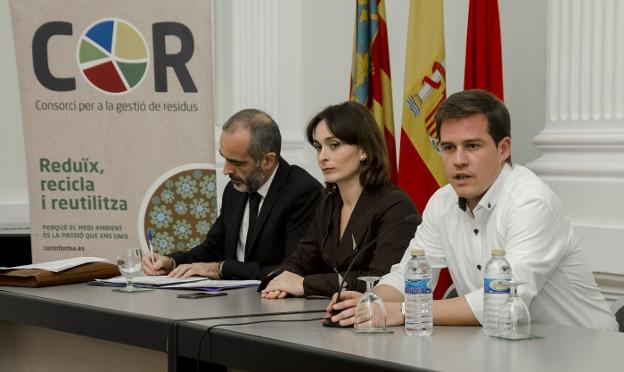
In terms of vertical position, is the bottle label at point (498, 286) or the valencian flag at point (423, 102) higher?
the valencian flag at point (423, 102)

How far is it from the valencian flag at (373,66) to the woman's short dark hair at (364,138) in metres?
1.02

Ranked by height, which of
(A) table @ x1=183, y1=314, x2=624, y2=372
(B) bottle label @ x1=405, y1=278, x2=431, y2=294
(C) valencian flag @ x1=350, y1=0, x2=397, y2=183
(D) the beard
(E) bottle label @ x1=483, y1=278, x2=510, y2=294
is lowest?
(A) table @ x1=183, y1=314, x2=624, y2=372

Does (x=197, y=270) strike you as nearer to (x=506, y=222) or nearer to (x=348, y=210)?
(x=348, y=210)

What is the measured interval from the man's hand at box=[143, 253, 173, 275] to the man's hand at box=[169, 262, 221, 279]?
108mm

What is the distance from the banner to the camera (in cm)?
419

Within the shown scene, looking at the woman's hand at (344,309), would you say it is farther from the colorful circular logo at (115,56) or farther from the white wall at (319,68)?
the white wall at (319,68)

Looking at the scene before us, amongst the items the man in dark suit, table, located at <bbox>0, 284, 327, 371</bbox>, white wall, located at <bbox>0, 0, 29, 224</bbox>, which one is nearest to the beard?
the man in dark suit

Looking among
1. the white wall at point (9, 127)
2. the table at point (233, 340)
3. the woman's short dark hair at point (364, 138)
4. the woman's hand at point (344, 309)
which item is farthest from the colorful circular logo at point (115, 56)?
the woman's hand at point (344, 309)

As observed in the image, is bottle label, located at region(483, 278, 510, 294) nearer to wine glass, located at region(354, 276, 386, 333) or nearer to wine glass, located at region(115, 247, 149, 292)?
wine glass, located at region(354, 276, 386, 333)

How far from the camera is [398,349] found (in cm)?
212

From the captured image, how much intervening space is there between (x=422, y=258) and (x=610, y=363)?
0.64m

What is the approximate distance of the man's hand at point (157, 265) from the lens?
3.88 m

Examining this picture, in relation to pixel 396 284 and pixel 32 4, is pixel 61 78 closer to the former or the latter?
pixel 32 4

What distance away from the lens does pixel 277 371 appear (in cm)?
227
